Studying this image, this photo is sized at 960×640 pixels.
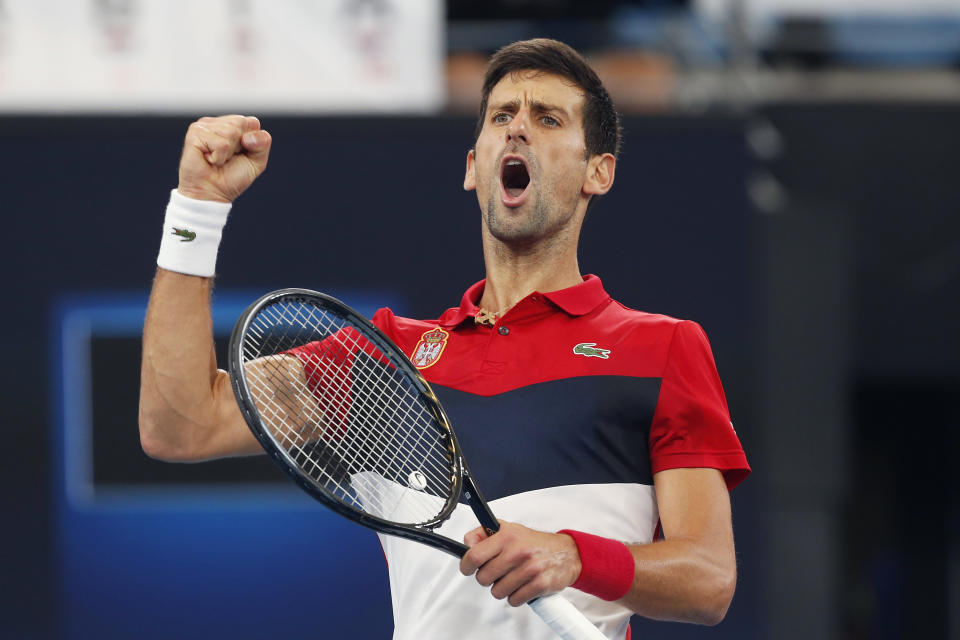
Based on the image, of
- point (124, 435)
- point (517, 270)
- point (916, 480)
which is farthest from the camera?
point (916, 480)

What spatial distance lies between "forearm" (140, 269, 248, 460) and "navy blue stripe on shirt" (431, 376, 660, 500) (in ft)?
1.69

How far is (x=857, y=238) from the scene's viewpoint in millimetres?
7789

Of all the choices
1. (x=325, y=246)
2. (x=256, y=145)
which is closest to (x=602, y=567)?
(x=256, y=145)

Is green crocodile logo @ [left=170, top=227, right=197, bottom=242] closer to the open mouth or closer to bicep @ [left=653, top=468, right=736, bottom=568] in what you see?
the open mouth

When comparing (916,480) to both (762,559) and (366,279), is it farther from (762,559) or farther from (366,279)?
(366,279)

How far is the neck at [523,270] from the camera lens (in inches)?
103

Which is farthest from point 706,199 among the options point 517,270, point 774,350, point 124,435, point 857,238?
point 517,270

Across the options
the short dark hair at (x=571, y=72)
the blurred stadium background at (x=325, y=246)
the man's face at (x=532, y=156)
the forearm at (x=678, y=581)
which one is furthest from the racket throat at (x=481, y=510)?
the blurred stadium background at (x=325, y=246)

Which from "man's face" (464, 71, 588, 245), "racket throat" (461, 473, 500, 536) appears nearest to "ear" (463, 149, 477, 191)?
"man's face" (464, 71, 588, 245)

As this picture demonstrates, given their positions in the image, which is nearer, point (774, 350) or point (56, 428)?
point (56, 428)

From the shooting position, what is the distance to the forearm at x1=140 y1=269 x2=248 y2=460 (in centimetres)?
233

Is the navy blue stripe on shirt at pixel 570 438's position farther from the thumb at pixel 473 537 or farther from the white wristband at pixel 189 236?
the white wristband at pixel 189 236

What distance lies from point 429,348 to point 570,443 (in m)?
0.39

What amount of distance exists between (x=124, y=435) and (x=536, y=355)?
4.32 m
